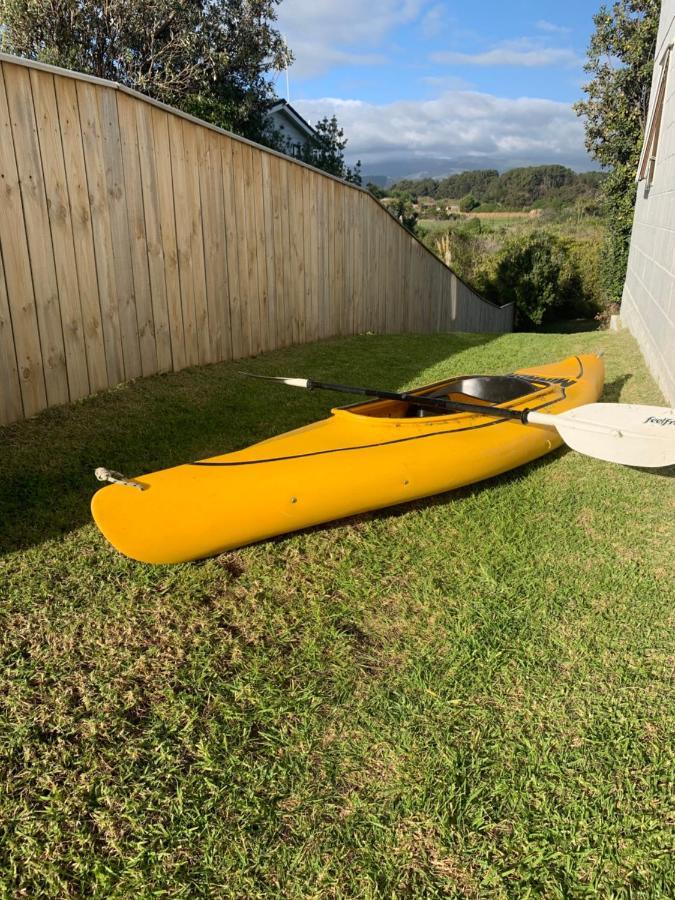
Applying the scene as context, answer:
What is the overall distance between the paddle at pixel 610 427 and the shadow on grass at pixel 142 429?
4.37 feet

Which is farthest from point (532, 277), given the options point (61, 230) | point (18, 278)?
point (18, 278)

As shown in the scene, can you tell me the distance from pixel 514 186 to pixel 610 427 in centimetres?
5733

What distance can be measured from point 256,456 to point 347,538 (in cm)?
63

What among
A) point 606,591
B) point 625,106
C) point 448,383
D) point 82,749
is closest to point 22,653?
point 82,749

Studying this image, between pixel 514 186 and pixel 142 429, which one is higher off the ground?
pixel 514 186

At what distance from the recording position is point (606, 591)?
264 cm

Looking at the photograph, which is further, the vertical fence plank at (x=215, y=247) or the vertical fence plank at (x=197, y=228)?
the vertical fence plank at (x=215, y=247)

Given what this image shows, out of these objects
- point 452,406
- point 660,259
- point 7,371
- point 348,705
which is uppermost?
point 660,259

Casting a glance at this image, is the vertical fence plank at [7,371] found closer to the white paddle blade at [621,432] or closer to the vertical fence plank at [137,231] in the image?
the vertical fence plank at [137,231]

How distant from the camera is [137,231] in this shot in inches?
194

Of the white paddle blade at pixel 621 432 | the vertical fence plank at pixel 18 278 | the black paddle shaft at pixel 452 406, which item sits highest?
the vertical fence plank at pixel 18 278

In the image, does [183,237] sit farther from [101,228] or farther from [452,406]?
[452,406]

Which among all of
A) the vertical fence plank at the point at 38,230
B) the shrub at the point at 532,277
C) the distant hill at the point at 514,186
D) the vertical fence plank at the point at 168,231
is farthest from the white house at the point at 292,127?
the distant hill at the point at 514,186

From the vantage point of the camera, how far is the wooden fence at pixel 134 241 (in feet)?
13.0
